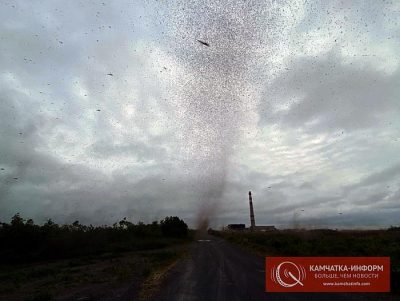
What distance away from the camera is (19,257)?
2052 inches

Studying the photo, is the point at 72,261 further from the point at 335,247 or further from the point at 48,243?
the point at 335,247

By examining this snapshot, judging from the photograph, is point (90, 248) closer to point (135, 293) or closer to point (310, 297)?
point (135, 293)

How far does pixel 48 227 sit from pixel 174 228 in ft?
180

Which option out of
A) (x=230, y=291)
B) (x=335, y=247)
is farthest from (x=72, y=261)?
(x=230, y=291)

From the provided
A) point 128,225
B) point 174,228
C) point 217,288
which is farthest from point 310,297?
point 174,228

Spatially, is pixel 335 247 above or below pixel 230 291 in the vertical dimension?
above

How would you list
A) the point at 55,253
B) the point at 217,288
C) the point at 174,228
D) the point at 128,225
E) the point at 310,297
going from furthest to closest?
the point at 174,228, the point at 128,225, the point at 55,253, the point at 217,288, the point at 310,297

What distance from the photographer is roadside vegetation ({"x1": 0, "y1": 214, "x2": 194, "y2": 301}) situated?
67.9ft

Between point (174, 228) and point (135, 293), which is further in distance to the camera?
point (174, 228)

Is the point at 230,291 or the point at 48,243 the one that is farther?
the point at 48,243

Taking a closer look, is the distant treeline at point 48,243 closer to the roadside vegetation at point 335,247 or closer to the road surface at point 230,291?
the roadside vegetation at point 335,247

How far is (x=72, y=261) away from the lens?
45.6 metres

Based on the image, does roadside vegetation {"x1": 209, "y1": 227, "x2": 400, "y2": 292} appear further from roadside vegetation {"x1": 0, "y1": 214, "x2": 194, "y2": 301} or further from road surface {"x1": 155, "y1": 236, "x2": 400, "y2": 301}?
roadside vegetation {"x1": 0, "y1": 214, "x2": 194, "y2": 301}

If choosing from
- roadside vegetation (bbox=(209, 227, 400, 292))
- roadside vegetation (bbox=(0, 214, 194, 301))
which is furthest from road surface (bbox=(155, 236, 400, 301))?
roadside vegetation (bbox=(209, 227, 400, 292))
